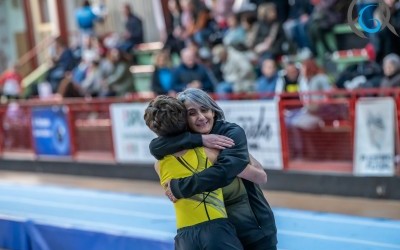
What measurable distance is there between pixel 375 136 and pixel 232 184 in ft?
16.1

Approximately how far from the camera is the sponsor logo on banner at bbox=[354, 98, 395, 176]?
788 centimetres

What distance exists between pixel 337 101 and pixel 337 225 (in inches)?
75.9

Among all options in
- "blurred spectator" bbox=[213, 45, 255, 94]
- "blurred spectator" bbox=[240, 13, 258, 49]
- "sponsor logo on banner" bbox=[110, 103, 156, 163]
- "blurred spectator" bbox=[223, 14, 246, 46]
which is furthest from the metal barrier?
"blurred spectator" bbox=[240, 13, 258, 49]

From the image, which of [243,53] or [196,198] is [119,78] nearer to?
[243,53]

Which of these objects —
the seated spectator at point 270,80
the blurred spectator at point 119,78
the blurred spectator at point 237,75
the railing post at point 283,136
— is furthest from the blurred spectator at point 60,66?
the railing post at point 283,136

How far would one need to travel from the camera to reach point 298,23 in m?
11.3

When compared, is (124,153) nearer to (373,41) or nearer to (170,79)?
(170,79)

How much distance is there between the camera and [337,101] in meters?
8.14

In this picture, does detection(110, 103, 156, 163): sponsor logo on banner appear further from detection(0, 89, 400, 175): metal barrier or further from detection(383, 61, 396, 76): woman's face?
detection(383, 61, 396, 76): woman's face

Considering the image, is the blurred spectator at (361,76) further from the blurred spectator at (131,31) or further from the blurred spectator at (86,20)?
the blurred spectator at (86,20)

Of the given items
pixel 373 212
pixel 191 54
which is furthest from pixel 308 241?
pixel 191 54

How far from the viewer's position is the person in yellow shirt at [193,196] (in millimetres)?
3324

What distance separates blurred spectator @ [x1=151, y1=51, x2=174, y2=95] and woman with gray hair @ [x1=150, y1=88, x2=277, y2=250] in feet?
24.6

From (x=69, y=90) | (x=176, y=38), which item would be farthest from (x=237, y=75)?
(x=69, y=90)
